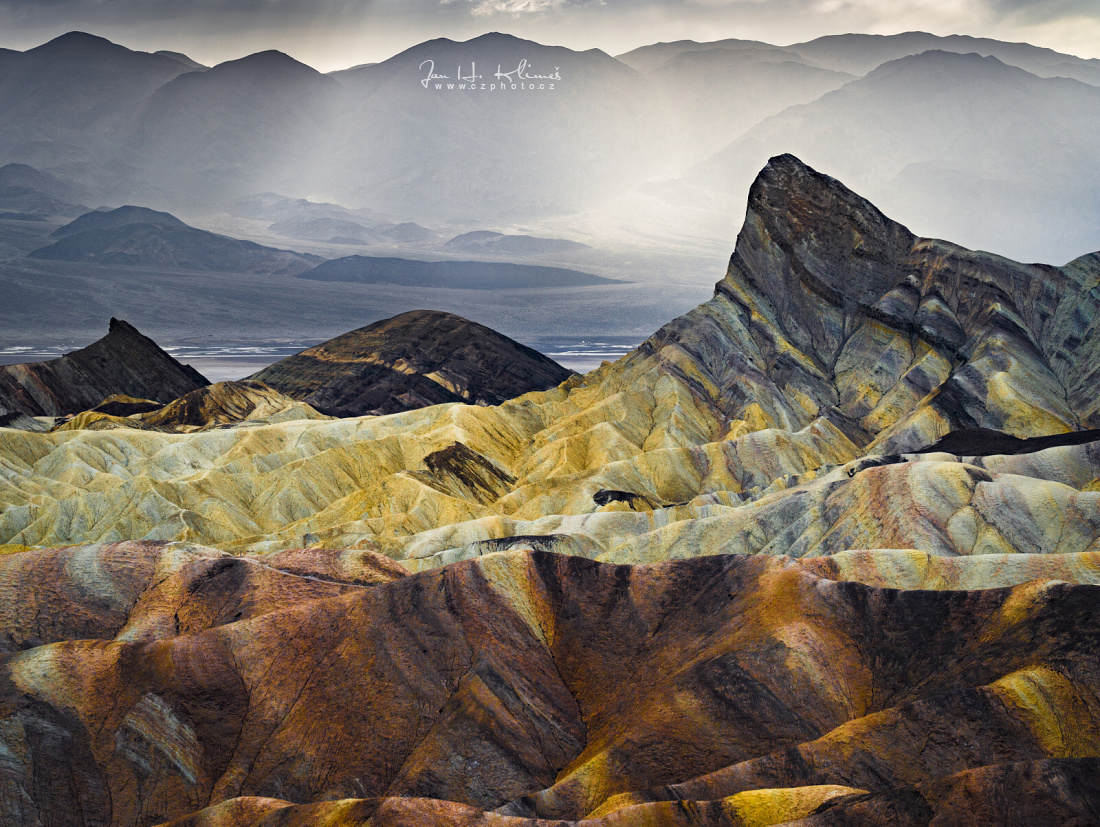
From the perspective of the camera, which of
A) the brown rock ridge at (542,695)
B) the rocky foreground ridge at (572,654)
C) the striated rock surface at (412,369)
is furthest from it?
the striated rock surface at (412,369)

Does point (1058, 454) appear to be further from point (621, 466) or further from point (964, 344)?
point (964, 344)

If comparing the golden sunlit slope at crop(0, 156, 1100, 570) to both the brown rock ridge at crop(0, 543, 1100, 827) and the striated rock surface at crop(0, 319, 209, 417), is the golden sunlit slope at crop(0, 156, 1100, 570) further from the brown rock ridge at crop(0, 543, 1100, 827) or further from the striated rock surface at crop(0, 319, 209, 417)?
the striated rock surface at crop(0, 319, 209, 417)

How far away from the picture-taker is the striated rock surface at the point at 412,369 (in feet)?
475

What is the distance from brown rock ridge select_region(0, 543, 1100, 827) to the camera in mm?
27109

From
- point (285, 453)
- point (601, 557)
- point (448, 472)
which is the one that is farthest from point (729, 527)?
point (285, 453)

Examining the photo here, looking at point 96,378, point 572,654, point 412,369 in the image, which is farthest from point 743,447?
point 96,378

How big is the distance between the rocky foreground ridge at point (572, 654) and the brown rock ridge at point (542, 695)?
0.34 ft

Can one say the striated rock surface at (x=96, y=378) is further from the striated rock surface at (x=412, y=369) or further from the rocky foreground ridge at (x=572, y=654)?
the rocky foreground ridge at (x=572, y=654)

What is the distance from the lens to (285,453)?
89188 mm

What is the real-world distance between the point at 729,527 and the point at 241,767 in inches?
1313

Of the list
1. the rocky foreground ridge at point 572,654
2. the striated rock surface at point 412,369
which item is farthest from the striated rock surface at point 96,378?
the rocky foreground ridge at point 572,654

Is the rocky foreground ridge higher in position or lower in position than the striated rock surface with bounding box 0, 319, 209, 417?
higher

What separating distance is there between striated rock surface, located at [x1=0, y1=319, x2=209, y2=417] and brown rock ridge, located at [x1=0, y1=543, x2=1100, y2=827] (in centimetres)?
9351

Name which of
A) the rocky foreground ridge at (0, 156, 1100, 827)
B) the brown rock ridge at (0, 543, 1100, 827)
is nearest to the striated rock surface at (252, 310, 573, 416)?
the rocky foreground ridge at (0, 156, 1100, 827)
